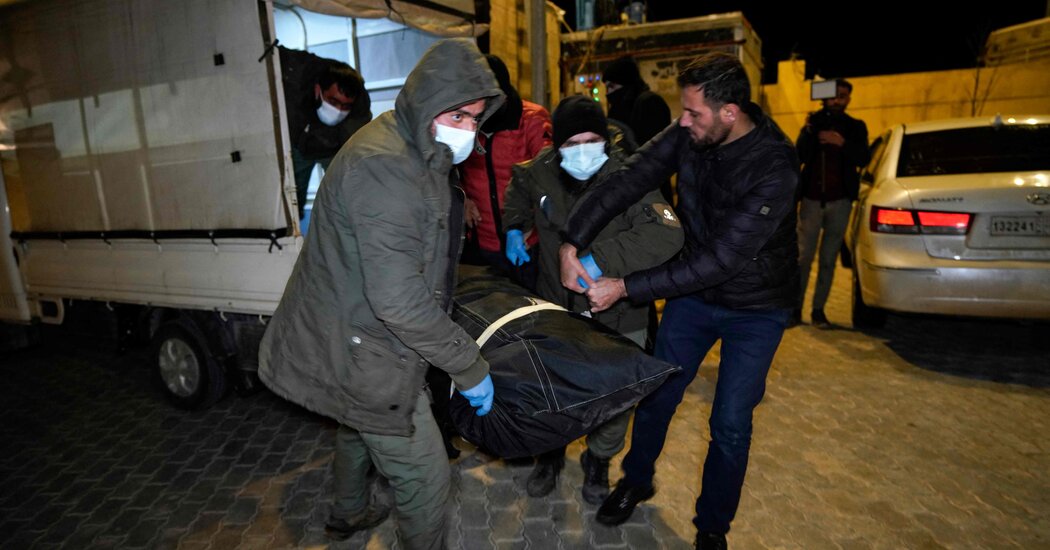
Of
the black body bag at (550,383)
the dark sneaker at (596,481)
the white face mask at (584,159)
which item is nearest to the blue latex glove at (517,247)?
the white face mask at (584,159)

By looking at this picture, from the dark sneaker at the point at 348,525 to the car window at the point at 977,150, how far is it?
4.65 m

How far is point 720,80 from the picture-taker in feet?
7.27

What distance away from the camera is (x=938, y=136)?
16.9 ft

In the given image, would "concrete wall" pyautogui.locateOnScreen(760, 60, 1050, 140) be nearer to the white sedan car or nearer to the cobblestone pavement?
the white sedan car

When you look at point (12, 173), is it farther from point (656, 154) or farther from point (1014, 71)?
point (1014, 71)

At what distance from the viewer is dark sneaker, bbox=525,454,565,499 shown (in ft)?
10.4

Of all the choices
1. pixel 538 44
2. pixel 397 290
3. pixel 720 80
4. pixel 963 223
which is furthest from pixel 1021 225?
pixel 538 44

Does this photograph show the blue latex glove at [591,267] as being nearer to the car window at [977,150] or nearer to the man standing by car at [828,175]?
the man standing by car at [828,175]

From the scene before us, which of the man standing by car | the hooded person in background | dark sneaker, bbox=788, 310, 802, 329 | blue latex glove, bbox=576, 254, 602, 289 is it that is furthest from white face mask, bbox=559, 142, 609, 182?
dark sneaker, bbox=788, 310, 802, 329

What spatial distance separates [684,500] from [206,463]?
2.79 meters

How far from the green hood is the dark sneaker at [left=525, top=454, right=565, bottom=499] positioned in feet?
6.31

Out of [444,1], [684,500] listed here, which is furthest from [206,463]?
[444,1]

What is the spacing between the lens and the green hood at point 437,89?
1.85 m

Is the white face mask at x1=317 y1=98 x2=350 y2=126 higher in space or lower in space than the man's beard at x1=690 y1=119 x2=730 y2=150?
higher
